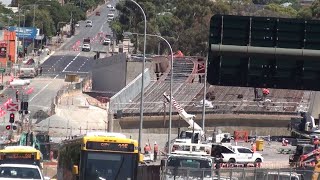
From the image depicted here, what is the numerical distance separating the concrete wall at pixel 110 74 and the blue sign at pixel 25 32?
41.5 metres

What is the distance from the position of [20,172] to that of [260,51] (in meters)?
7.82

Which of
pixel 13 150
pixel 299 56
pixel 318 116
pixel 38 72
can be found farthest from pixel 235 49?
pixel 38 72

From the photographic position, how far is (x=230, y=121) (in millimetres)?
94250

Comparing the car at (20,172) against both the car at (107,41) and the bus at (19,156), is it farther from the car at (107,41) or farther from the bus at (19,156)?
the car at (107,41)

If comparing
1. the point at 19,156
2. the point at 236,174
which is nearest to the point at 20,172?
the point at 19,156

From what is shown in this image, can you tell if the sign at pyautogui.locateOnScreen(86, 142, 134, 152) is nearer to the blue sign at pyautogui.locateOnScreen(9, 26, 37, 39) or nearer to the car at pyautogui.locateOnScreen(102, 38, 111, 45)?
the blue sign at pyautogui.locateOnScreen(9, 26, 37, 39)

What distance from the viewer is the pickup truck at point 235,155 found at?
212 ft

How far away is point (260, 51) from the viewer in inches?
1599

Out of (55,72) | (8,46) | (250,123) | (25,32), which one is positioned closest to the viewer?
(250,123)

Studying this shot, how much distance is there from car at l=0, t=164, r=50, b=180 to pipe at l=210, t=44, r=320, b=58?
620 cm

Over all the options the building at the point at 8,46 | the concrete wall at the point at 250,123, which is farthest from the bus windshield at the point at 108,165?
the building at the point at 8,46

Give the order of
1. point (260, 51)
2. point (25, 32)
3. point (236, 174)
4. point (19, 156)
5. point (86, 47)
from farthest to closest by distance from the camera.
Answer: point (86, 47) < point (25, 32) < point (236, 174) < point (19, 156) < point (260, 51)

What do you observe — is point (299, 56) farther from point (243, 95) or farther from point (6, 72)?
point (6, 72)

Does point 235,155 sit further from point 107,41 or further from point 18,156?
point 107,41
